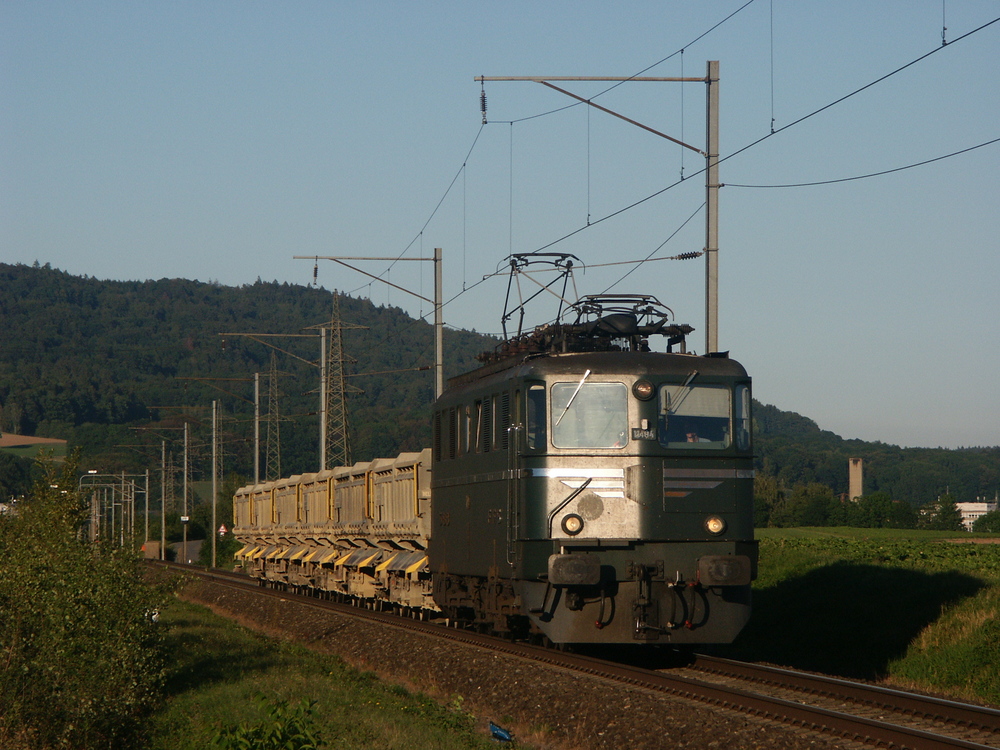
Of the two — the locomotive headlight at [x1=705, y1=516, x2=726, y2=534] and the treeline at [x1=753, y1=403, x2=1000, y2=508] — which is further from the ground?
the locomotive headlight at [x1=705, y1=516, x2=726, y2=534]

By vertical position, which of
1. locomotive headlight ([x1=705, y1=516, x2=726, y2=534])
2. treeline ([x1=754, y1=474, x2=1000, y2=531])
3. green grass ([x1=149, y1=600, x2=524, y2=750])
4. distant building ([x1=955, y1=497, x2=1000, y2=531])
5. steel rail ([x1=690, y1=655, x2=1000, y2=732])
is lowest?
distant building ([x1=955, y1=497, x2=1000, y2=531])

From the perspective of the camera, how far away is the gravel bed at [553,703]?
424 inches

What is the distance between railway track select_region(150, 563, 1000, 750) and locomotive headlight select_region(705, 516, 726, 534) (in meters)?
1.71

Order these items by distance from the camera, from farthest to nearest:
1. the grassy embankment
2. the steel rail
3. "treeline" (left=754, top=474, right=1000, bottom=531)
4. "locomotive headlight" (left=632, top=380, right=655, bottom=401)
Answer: "treeline" (left=754, top=474, right=1000, bottom=531)
"locomotive headlight" (left=632, top=380, right=655, bottom=401)
the grassy embankment
the steel rail

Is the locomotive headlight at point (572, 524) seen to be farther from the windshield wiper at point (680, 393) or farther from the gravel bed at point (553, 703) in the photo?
the windshield wiper at point (680, 393)

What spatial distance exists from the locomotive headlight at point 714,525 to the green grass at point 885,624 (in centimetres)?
339

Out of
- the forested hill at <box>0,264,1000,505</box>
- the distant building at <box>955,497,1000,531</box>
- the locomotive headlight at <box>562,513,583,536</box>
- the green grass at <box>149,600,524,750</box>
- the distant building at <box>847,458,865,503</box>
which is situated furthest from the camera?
the distant building at <box>955,497,1000,531</box>

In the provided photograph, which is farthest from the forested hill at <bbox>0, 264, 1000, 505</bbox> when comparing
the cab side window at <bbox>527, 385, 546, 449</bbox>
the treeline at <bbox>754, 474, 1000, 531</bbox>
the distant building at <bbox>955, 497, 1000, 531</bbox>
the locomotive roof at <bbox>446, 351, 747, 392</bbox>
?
the cab side window at <bbox>527, 385, 546, 449</bbox>

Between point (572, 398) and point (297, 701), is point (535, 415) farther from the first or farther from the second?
point (297, 701)

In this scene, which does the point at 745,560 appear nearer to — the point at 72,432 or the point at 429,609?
the point at 429,609

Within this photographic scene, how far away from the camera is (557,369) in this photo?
15.4 m

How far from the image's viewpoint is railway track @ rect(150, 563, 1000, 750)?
10570 mm

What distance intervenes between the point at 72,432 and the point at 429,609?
126795 mm

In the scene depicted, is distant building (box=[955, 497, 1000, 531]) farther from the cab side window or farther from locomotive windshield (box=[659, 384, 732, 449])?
the cab side window
